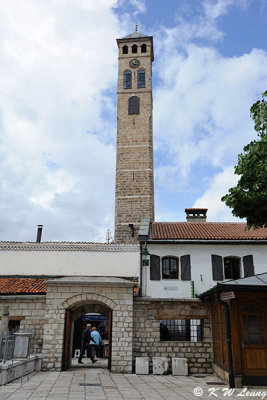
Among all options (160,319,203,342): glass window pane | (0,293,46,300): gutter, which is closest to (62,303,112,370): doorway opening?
(0,293,46,300): gutter

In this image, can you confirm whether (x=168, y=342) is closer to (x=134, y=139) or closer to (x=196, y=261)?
(x=196, y=261)

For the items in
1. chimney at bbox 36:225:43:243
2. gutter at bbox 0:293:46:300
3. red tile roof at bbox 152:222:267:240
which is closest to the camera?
gutter at bbox 0:293:46:300

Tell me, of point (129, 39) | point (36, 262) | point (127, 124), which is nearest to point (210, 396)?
point (36, 262)

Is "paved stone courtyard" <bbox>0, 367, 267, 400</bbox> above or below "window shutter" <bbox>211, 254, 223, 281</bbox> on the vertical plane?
below

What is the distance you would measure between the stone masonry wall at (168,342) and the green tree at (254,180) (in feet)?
16.2

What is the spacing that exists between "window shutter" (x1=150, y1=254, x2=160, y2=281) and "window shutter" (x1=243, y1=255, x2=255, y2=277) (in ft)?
13.4

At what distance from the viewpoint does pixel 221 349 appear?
35.7 feet

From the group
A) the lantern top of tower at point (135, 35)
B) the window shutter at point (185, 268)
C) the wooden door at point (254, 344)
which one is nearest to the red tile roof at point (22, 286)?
the window shutter at point (185, 268)

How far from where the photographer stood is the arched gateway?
12023 mm

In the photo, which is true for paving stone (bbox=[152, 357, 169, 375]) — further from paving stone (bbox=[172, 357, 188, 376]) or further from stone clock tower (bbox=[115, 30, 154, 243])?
stone clock tower (bbox=[115, 30, 154, 243])

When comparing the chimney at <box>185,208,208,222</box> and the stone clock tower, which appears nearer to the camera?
the chimney at <box>185,208,208,222</box>

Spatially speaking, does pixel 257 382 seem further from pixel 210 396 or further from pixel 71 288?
pixel 71 288

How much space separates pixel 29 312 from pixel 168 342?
5.78 meters

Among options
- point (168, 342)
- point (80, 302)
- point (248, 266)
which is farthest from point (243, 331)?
point (80, 302)
